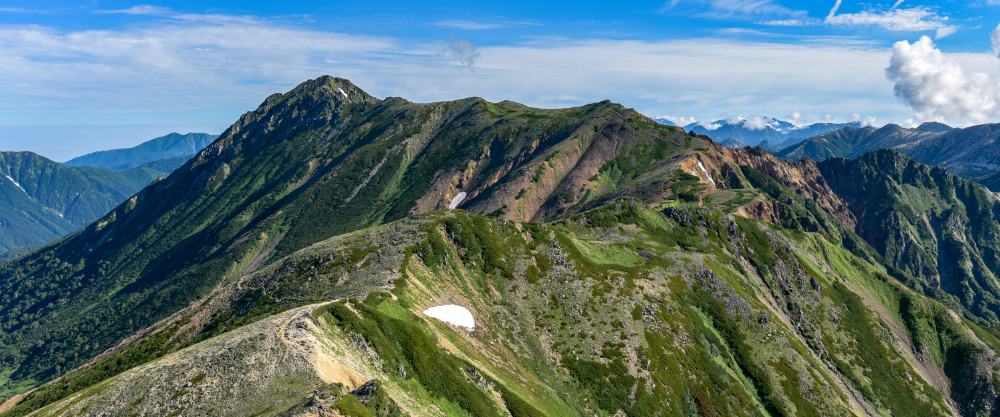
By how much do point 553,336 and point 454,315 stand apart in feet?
69.3

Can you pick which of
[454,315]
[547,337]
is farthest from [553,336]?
[454,315]

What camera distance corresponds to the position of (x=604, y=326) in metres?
99.8

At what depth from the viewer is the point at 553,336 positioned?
96500 millimetres

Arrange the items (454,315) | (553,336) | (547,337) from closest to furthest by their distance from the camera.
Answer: (454,315)
(547,337)
(553,336)

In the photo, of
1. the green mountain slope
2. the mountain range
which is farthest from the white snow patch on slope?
the green mountain slope

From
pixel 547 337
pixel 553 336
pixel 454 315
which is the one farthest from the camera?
pixel 553 336

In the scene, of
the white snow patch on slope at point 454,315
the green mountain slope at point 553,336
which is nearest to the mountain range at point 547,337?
the green mountain slope at point 553,336

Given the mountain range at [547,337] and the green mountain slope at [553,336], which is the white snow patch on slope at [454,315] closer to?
the mountain range at [547,337]

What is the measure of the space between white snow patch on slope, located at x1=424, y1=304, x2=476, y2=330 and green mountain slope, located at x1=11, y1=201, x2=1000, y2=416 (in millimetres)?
1766

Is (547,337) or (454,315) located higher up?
(454,315)

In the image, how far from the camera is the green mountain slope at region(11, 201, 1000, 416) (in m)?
60.2

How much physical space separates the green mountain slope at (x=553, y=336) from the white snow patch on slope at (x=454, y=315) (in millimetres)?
1766

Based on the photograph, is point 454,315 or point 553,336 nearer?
point 454,315

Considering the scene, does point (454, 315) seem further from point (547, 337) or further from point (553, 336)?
point (553, 336)
